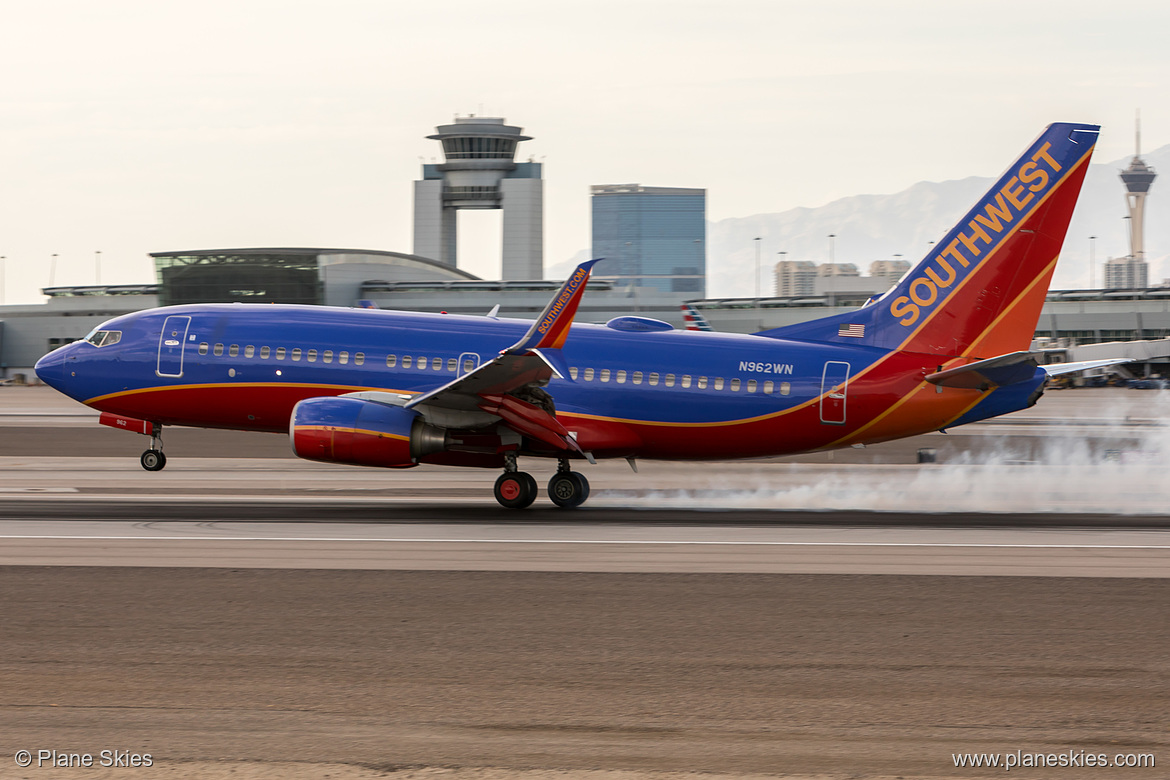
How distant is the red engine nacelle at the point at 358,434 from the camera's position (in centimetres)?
2183

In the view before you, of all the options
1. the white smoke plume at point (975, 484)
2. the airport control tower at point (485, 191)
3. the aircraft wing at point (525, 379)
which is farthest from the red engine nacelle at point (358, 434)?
the airport control tower at point (485, 191)

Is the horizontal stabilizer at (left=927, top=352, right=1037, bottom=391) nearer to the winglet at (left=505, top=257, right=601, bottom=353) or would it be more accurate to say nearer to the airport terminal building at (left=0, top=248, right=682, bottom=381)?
the winglet at (left=505, top=257, right=601, bottom=353)

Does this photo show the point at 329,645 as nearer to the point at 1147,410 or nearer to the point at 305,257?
the point at 1147,410

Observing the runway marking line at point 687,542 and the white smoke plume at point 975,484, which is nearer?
the runway marking line at point 687,542

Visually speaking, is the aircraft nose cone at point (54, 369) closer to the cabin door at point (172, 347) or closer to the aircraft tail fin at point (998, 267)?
the cabin door at point (172, 347)

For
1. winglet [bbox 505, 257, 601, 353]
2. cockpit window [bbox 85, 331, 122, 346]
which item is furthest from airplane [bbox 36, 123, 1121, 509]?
cockpit window [bbox 85, 331, 122, 346]

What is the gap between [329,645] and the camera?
11.6 m

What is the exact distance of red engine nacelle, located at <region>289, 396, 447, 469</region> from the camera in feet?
71.6

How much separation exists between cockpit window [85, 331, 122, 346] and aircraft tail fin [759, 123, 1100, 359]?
1745 centimetres

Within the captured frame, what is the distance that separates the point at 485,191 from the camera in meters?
188

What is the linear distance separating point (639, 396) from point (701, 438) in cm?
162

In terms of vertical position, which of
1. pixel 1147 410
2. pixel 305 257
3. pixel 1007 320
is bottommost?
pixel 1147 410

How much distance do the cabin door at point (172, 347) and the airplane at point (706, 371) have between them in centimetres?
40

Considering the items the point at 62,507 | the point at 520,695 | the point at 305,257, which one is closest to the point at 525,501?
the point at 62,507
